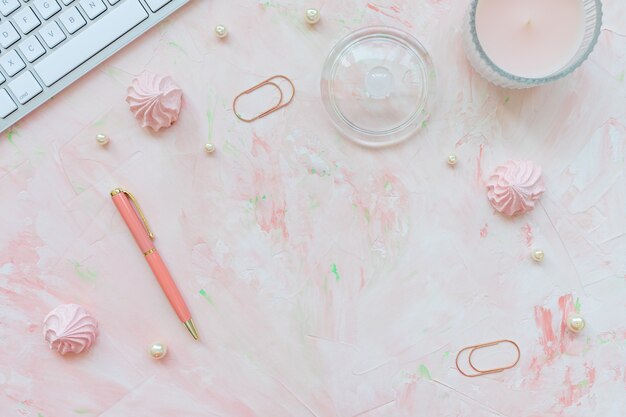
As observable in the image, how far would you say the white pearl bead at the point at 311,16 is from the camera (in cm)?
54

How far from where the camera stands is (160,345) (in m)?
0.54

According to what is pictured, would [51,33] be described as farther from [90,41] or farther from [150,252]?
[150,252]

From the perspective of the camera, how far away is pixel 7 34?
0.52 m

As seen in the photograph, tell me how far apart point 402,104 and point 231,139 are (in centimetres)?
16

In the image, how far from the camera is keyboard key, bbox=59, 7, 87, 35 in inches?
20.3

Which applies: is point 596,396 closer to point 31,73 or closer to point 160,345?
point 160,345

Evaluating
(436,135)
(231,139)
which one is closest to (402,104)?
(436,135)

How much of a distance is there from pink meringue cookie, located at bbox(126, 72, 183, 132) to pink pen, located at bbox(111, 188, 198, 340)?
7 centimetres

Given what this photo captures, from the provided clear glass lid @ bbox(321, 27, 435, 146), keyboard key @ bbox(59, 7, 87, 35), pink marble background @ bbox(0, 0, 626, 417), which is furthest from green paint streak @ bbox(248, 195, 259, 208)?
keyboard key @ bbox(59, 7, 87, 35)

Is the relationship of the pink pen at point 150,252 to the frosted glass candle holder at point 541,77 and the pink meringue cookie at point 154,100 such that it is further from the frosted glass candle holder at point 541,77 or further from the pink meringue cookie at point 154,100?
the frosted glass candle holder at point 541,77

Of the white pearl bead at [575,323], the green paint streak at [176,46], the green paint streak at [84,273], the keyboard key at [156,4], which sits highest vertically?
the keyboard key at [156,4]

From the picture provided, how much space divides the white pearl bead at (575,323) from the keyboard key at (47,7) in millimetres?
521

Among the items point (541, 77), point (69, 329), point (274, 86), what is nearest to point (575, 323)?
point (541, 77)

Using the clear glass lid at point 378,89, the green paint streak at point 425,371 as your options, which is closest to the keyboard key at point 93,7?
the clear glass lid at point 378,89
